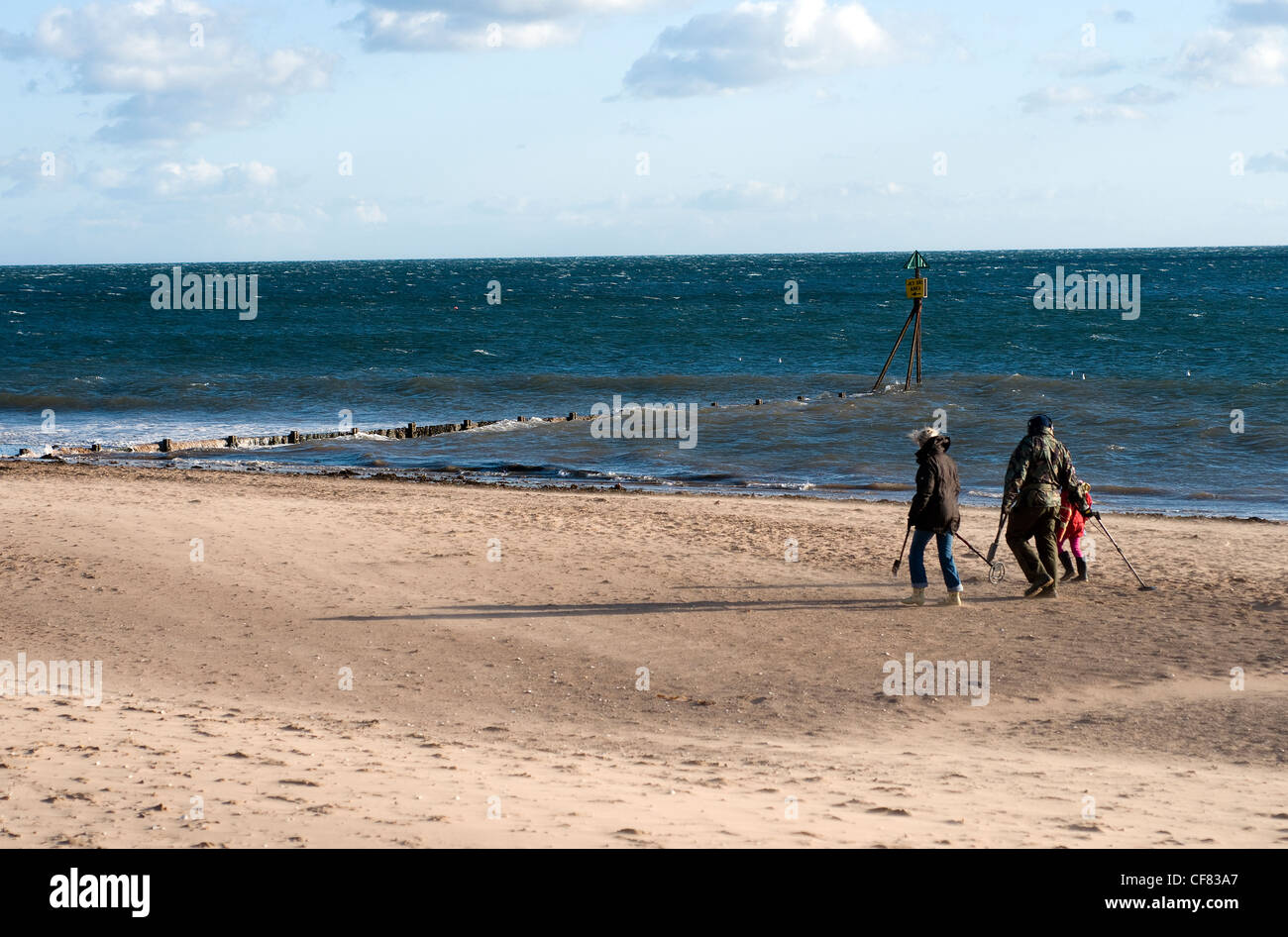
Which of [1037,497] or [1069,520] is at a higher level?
[1037,497]

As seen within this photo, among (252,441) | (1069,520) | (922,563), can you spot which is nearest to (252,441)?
(252,441)

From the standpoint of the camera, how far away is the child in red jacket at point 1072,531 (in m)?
11.0

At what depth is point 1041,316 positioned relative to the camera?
A: 54.8m

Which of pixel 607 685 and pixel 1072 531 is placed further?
pixel 1072 531

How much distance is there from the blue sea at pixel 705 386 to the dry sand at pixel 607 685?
233 inches

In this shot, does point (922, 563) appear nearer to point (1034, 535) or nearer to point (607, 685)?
point (1034, 535)

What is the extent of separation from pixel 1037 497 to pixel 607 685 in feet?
14.7

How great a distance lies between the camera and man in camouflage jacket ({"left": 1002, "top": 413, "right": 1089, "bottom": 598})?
10656 mm

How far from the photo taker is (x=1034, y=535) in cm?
1103

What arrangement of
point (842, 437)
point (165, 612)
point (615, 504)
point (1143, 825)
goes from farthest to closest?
1. point (842, 437)
2. point (615, 504)
3. point (165, 612)
4. point (1143, 825)

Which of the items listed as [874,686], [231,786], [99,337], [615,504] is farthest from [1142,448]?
[99,337]

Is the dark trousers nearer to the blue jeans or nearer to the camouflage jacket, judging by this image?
the camouflage jacket

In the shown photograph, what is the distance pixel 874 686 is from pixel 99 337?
4944cm
